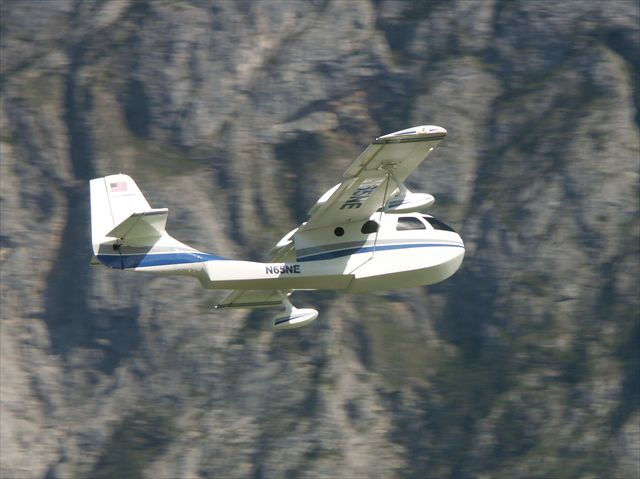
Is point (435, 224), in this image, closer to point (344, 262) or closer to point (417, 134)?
point (344, 262)

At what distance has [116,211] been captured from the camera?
49781 mm

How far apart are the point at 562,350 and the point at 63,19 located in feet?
170

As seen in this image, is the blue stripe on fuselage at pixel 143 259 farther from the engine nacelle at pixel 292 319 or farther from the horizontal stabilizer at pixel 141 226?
the engine nacelle at pixel 292 319

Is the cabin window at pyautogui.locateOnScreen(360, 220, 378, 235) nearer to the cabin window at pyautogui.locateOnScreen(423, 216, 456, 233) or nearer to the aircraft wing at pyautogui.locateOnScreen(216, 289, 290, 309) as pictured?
the cabin window at pyautogui.locateOnScreen(423, 216, 456, 233)

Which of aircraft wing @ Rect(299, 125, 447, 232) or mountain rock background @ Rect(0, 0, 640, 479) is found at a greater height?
aircraft wing @ Rect(299, 125, 447, 232)

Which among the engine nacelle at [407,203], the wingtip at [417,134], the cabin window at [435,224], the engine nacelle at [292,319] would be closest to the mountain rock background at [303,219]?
the engine nacelle at [292,319]

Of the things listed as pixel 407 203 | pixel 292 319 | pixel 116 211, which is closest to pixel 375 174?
pixel 407 203

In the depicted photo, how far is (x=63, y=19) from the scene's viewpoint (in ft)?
424

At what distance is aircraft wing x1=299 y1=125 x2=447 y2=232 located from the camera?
43.9 metres

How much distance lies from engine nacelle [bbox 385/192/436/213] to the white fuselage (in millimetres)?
517

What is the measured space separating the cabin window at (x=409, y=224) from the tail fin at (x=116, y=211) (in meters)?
7.89

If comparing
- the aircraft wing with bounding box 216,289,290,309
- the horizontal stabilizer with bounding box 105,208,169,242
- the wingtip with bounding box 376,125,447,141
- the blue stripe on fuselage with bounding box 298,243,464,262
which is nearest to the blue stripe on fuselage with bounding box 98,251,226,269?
the horizontal stabilizer with bounding box 105,208,169,242

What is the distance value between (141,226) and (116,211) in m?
3.70

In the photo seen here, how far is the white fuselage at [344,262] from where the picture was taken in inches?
1875
